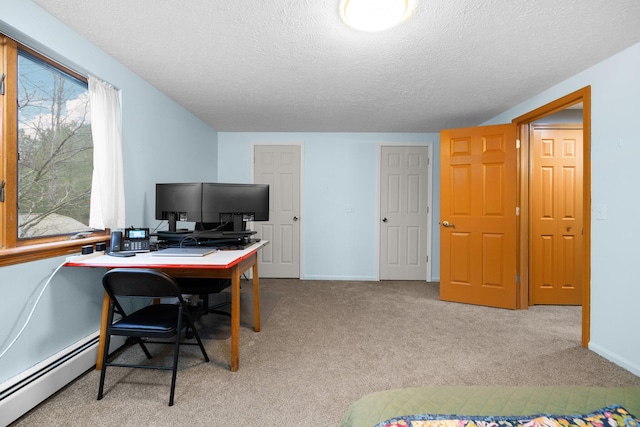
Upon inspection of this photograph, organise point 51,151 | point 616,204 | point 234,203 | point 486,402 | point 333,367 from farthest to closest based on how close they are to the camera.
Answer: point 234,203, point 616,204, point 333,367, point 51,151, point 486,402

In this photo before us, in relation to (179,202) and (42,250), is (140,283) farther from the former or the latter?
(179,202)

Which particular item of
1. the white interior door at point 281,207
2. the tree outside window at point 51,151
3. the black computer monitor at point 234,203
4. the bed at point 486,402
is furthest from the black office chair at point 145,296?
the white interior door at point 281,207

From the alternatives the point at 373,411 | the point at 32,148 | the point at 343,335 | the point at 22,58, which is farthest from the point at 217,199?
the point at 373,411

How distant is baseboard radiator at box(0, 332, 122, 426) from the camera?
55.9 inches

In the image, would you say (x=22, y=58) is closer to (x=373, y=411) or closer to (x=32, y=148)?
(x=32, y=148)

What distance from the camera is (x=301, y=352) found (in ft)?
7.06

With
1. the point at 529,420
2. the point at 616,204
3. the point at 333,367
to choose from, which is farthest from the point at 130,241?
the point at 616,204

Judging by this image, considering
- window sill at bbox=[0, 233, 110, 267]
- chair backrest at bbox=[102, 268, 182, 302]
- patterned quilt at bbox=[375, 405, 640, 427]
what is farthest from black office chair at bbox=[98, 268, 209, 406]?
patterned quilt at bbox=[375, 405, 640, 427]

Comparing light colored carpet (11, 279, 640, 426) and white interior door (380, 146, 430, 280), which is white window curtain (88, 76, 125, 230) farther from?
white interior door (380, 146, 430, 280)

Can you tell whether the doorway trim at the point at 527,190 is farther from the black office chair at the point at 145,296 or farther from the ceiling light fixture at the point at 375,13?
the black office chair at the point at 145,296

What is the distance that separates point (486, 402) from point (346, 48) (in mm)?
2131

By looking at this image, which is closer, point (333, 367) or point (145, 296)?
point (145, 296)

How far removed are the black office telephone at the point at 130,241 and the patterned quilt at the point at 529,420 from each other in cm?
202

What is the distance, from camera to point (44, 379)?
1592mm
